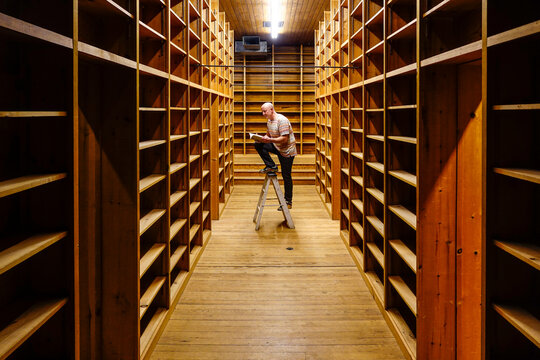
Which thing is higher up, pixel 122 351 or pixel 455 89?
pixel 455 89

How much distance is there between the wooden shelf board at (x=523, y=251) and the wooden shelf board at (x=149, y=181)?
73.6 inches

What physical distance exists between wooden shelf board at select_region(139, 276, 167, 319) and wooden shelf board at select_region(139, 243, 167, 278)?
0.65 feet

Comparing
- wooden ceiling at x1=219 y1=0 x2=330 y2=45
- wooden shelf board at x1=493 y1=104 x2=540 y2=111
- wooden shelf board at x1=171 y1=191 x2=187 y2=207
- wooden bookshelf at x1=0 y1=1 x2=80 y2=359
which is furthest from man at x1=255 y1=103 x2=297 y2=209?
wooden shelf board at x1=493 y1=104 x2=540 y2=111

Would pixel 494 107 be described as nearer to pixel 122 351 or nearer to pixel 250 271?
pixel 122 351

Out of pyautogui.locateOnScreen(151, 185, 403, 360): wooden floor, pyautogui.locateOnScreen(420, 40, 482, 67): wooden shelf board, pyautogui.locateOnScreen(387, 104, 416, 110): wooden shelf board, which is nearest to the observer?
pyautogui.locateOnScreen(420, 40, 482, 67): wooden shelf board

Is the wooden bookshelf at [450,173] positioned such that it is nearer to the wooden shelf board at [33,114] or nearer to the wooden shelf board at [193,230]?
the wooden shelf board at [33,114]

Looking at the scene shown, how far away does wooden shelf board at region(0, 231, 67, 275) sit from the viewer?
1260 millimetres

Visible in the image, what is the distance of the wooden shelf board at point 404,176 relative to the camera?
8.27 feet

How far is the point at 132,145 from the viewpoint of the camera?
2.27 m

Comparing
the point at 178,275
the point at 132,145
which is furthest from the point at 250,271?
the point at 132,145

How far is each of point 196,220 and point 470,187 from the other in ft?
9.81

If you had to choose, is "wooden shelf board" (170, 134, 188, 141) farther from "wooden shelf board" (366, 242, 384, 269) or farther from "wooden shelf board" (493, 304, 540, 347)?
"wooden shelf board" (493, 304, 540, 347)

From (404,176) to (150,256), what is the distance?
176 cm

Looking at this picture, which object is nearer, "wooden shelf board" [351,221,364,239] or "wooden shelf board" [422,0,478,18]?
"wooden shelf board" [422,0,478,18]
